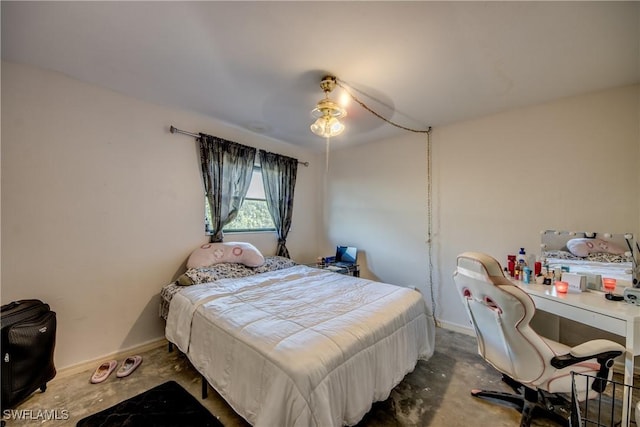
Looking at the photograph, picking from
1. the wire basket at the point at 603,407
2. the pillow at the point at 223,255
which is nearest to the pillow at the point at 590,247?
the wire basket at the point at 603,407

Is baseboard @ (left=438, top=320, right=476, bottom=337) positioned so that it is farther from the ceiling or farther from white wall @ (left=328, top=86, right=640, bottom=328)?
the ceiling

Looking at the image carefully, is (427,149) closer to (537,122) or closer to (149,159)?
(537,122)

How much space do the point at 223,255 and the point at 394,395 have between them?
6.92ft

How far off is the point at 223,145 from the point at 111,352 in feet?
7.75

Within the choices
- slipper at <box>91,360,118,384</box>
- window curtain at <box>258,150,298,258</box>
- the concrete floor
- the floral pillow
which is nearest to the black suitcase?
the concrete floor

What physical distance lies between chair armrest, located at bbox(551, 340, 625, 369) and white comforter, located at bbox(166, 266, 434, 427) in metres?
0.83

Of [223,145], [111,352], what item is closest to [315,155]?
[223,145]

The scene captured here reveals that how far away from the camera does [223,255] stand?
2.81 metres

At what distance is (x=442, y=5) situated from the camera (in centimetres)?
136

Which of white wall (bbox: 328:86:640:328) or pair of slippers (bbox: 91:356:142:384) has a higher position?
white wall (bbox: 328:86:640:328)

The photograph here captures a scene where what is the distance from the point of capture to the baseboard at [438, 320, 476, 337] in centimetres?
284

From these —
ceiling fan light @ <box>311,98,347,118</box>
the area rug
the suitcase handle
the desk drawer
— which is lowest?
the area rug

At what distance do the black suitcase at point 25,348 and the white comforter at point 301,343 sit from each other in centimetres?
78

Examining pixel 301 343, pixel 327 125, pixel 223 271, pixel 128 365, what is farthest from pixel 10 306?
pixel 327 125
